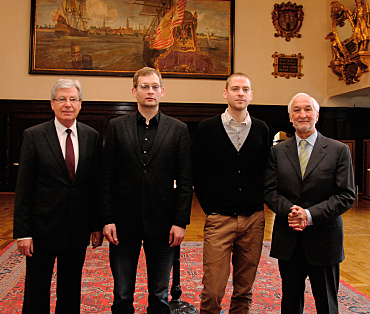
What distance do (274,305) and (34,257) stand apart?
8.17 feet

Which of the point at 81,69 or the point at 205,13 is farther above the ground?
the point at 205,13

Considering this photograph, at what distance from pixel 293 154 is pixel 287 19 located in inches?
496

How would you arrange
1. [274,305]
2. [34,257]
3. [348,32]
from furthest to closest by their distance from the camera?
[348,32] → [274,305] → [34,257]

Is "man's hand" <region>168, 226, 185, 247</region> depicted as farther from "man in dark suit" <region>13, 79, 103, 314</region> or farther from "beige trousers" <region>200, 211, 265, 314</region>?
"man in dark suit" <region>13, 79, 103, 314</region>

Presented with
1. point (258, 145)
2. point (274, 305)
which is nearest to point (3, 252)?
point (274, 305)

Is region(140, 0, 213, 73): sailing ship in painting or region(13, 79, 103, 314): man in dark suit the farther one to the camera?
region(140, 0, 213, 73): sailing ship in painting

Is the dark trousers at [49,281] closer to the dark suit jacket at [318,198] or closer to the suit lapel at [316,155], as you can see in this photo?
the dark suit jacket at [318,198]

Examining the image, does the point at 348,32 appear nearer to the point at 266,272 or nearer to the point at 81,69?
the point at 81,69

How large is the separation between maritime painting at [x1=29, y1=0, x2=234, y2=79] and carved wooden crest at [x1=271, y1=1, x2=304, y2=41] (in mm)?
1713

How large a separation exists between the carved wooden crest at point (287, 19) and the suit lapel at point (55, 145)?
1288cm

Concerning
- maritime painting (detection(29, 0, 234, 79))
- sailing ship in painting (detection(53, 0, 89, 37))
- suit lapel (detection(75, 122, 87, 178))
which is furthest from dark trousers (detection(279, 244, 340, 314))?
sailing ship in painting (detection(53, 0, 89, 37))

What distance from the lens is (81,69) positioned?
1335 centimetres

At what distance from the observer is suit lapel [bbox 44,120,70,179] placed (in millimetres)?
2643

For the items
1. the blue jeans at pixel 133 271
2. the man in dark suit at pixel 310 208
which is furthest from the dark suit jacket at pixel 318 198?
the blue jeans at pixel 133 271
